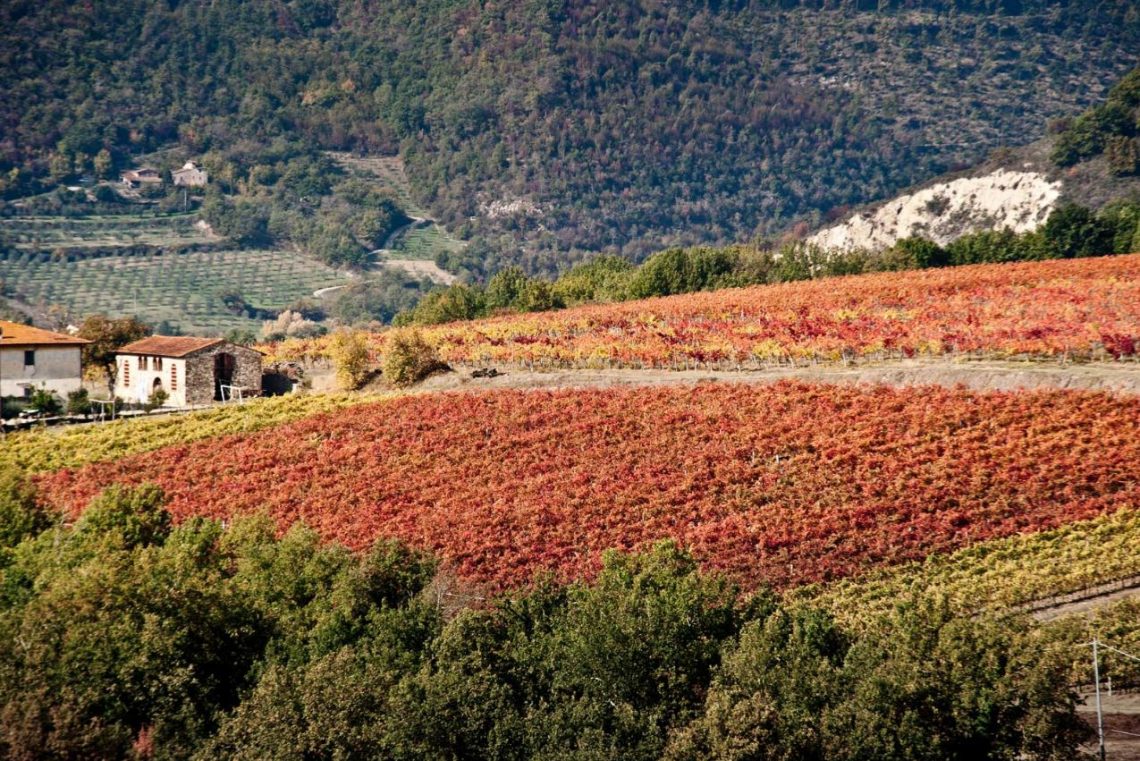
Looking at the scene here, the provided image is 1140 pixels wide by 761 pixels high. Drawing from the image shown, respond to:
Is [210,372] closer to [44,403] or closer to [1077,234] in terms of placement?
[44,403]

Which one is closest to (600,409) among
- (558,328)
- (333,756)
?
(558,328)

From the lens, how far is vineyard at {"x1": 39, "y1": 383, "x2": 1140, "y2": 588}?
43.1m

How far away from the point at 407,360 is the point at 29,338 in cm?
2107

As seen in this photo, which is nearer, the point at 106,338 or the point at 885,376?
the point at 885,376

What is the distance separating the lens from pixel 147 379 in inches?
2889

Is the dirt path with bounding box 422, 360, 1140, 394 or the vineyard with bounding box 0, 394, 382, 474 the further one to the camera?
the vineyard with bounding box 0, 394, 382, 474

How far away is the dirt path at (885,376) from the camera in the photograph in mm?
51844

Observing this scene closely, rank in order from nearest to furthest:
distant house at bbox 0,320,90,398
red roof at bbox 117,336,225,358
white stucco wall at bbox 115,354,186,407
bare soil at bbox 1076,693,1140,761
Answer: bare soil at bbox 1076,693,1140,761, distant house at bbox 0,320,90,398, white stucco wall at bbox 115,354,186,407, red roof at bbox 117,336,225,358

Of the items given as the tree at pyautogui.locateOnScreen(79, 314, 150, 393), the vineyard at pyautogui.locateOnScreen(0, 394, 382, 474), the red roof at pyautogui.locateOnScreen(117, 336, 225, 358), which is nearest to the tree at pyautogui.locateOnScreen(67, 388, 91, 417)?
the vineyard at pyautogui.locateOnScreen(0, 394, 382, 474)

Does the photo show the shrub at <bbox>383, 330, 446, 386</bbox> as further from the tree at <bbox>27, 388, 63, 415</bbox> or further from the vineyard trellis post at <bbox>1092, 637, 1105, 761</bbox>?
the vineyard trellis post at <bbox>1092, 637, 1105, 761</bbox>

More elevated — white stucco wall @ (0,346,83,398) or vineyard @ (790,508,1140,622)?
vineyard @ (790,508,1140,622)

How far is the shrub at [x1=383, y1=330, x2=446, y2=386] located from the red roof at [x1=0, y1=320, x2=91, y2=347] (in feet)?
58.4

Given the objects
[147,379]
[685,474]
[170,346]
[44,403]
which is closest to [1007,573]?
[685,474]

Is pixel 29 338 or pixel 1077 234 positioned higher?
pixel 29 338
